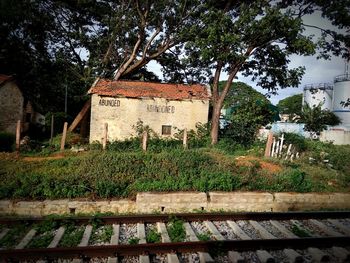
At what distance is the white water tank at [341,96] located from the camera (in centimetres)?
3953

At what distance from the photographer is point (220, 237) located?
22.4 ft

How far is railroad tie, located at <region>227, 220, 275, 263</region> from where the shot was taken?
227 inches

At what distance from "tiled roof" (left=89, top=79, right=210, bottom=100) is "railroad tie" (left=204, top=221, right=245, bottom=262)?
41.1 ft

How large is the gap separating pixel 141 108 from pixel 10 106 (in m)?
11.8

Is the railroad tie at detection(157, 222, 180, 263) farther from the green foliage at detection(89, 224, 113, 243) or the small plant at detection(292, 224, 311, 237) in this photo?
the small plant at detection(292, 224, 311, 237)

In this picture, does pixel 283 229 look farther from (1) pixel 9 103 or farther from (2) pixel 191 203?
(1) pixel 9 103

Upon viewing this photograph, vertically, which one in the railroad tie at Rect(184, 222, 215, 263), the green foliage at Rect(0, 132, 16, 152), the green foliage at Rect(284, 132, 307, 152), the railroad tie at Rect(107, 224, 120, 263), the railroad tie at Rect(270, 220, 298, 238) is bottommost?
the railroad tie at Rect(107, 224, 120, 263)

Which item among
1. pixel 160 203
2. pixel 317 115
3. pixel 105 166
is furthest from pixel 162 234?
pixel 317 115

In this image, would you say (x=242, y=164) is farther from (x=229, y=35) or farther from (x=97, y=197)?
(x=229, y=35)

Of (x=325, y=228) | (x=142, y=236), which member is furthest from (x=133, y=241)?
(x=325, y=228)

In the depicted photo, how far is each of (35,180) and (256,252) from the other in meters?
7.63

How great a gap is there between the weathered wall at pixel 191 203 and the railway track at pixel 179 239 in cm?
149

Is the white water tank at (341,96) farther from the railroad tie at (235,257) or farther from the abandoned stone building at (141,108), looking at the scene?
the railroad tie at (235,257)

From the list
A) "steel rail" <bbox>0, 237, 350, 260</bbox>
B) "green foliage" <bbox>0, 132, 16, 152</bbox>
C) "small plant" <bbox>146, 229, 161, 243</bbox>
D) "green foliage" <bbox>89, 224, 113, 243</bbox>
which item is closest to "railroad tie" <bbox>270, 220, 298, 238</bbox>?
"steel rail" <bbox>0, 237, 350, 260</bbox>
